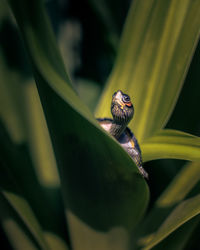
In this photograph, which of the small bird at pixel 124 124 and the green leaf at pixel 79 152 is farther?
the small bird at pixel 124 124

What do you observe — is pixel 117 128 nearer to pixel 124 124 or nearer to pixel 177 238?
pixel 124 124

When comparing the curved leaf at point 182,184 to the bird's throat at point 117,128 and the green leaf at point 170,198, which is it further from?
the bird's throat at point 117,128

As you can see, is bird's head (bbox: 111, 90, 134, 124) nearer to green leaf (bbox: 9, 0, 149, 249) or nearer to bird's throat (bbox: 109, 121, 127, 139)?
bird's throat (bbox: 109, 121, 127, 139)

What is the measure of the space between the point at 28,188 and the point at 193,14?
17.1 inches

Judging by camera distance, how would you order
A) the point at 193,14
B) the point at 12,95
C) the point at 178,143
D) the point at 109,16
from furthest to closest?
the point at 109,16, the point at 12,95, the point at 193,14, the point at 178,143

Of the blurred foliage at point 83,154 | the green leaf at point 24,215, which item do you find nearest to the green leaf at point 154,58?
the blurred foliage at point 83,154

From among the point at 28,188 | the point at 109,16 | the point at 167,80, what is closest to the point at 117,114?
the point at 167,80

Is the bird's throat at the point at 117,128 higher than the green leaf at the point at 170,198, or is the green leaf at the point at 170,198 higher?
the bird's throat at the point at 117,128

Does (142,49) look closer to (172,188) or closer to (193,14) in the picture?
(193,14)

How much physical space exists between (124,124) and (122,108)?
0.13 ft

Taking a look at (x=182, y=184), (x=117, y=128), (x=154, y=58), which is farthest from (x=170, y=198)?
(x=154, y=58)

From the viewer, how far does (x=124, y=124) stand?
20.9 inches

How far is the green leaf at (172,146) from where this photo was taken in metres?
0.35

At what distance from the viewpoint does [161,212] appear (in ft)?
1.84
